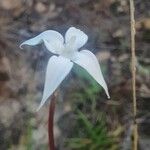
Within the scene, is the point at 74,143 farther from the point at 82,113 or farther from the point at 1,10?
the point at 1,10

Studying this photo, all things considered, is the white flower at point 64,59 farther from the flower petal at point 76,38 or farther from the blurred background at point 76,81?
the blurred background at point 76,81

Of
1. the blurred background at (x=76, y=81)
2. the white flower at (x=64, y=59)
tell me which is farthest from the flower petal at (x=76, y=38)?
the blurred background at (x=76, y=81)

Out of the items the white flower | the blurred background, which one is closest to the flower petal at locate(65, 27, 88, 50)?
the white flower

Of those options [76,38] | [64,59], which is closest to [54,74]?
[64,59]

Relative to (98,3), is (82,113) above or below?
below

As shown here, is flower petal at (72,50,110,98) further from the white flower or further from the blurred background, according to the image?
the blurred background

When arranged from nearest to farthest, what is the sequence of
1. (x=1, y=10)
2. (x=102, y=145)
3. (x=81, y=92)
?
1. (x=102, y=145)
2. (x=81, y=92)
3. (x=1, y=10)

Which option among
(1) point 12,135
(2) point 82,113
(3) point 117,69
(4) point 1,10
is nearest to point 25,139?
(1) point 12,135

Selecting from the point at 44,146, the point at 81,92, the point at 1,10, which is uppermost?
the point at 1,10
